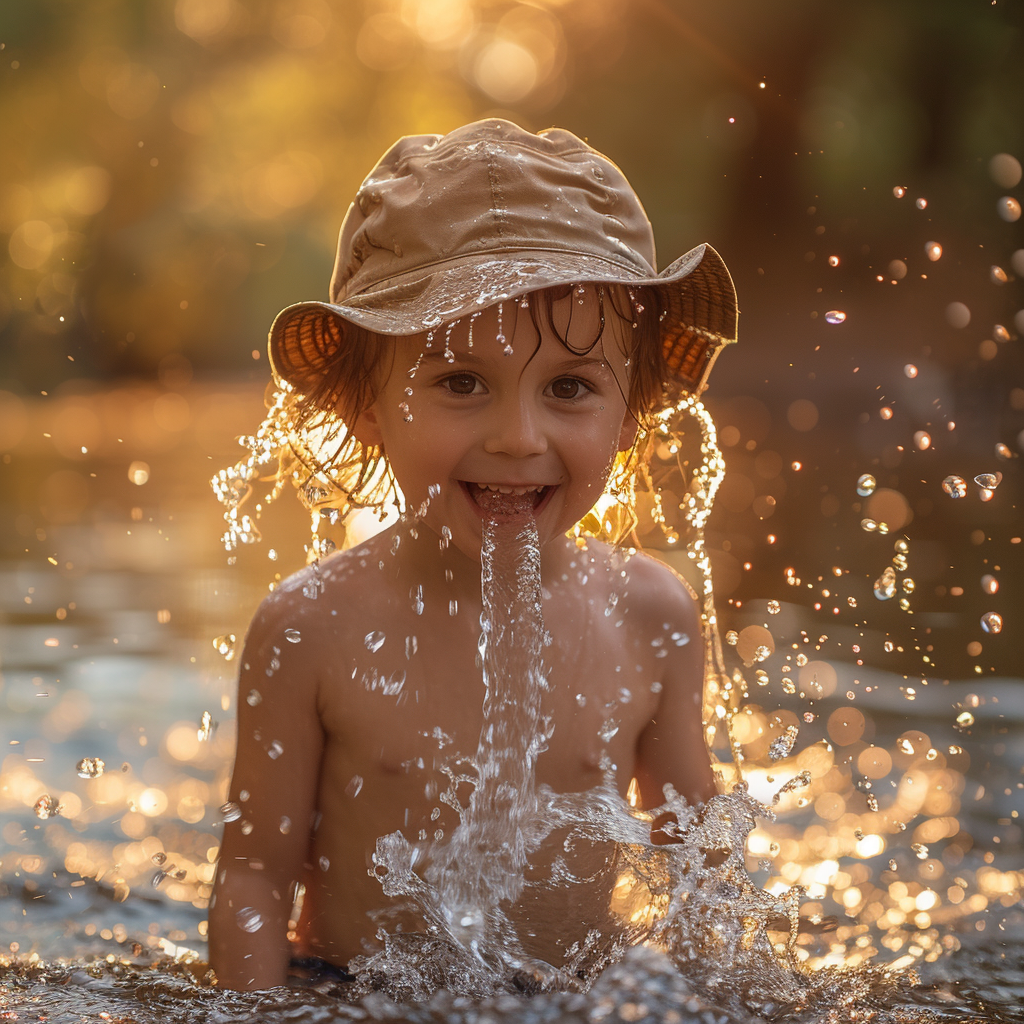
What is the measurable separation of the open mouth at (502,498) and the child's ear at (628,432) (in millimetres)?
245

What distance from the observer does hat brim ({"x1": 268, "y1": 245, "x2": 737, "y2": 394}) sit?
156cm

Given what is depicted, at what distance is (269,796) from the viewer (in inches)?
69.5

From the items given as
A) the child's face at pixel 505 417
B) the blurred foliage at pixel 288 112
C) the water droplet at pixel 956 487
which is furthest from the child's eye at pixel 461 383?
the blurred foliage at pixel 288 112

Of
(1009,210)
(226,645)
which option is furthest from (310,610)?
(1009,210)

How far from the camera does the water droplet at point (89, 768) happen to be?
115 inches

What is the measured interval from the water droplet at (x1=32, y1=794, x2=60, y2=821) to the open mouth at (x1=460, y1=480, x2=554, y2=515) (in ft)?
4.96

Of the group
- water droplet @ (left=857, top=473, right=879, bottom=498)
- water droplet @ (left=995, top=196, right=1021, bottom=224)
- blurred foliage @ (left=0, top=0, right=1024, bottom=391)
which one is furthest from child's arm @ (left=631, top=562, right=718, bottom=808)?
blurred foliage @ (left=0, top=0, right=1024, bottom=391)

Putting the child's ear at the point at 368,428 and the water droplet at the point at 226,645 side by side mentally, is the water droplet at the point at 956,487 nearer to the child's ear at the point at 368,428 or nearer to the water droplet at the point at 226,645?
the child's ear at the point at 368,428

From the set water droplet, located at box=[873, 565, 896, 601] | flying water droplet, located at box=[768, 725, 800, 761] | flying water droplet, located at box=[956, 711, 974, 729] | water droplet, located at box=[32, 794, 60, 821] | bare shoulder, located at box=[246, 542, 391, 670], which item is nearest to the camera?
bare shoulder, located at box=[246, 542, 391, 670]

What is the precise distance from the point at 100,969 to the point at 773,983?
41.2 inches

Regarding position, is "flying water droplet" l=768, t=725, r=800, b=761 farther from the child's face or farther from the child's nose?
the child's nose

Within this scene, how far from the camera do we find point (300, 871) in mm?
1830

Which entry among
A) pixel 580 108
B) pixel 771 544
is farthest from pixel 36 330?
pixel 771 544

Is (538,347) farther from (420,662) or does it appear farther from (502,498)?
(420,662)
